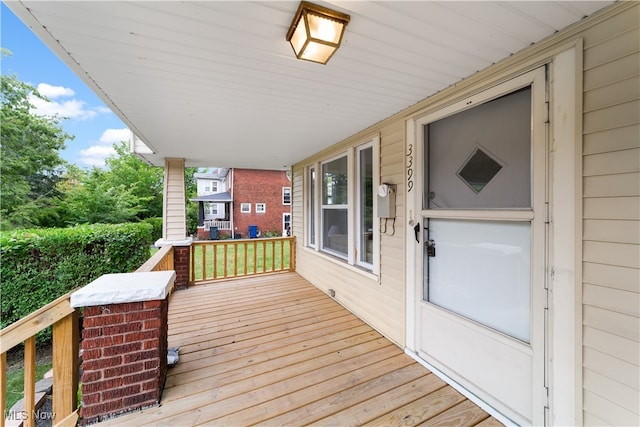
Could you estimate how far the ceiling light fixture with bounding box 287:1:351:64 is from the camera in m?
1.27

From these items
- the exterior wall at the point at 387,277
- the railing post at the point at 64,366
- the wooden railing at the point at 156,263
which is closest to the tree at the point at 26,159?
the wooden railing at the point at 156,263

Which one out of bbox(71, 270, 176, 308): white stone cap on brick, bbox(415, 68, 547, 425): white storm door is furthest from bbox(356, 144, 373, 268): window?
bbox(71, 270, 176, 308): white stone cap on brick

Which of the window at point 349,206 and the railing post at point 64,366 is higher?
the window at point 349,206

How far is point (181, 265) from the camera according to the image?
4.57 m

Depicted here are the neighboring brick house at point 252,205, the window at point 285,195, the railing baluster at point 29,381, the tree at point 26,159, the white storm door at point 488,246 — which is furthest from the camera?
the window at point 285,195

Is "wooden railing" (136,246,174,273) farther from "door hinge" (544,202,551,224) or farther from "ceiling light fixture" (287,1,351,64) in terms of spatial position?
"door hinge" (544,202,551,224)

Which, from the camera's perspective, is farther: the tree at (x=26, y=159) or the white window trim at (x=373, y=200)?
the tree at (x=26, y=159)

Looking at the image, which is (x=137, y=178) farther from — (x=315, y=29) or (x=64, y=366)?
(x=315, y=29)

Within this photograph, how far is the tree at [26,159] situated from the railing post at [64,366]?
954 centimetres

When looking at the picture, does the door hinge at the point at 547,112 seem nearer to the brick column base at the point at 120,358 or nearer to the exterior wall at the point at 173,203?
the brick column base at the point at 120,358

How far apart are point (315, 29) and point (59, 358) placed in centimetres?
258

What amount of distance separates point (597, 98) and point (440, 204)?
117cm

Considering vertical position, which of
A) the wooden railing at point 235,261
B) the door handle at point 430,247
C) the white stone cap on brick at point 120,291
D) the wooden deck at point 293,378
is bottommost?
the wooden deck at point 293,378

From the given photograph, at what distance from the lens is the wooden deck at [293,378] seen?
70.2 inches
